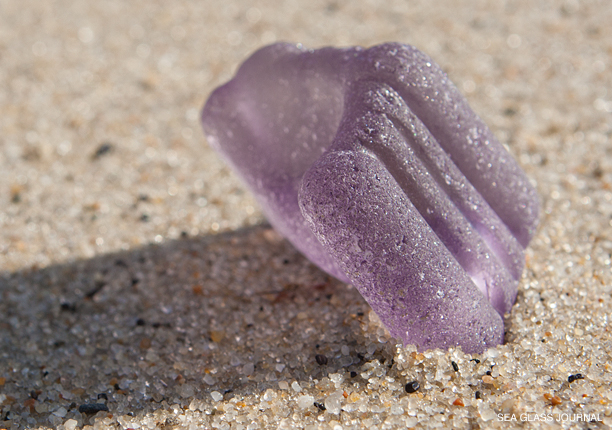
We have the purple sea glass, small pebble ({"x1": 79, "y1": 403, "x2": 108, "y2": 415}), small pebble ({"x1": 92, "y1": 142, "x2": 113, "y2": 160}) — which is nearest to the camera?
the purple sea glass

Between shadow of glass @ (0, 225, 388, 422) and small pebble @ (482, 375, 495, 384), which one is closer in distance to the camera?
small pebble @ (482, 375, 495, 384)

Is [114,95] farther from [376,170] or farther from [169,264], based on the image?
[376,170]

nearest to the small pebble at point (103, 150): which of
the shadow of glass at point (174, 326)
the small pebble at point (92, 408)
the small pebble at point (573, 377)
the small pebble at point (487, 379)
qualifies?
the shadow of glass at point (174, 326)

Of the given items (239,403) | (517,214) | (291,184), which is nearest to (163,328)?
(239,403)

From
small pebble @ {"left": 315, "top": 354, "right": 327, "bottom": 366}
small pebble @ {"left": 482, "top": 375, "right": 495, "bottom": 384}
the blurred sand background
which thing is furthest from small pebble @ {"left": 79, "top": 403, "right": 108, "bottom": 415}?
small pebble @ {"left": 482, "top": 375, "right": 495, "bottom": 384}

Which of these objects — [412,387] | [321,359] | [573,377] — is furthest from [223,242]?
[573,377]

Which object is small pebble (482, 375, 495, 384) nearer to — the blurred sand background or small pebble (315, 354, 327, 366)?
the blurred sand background

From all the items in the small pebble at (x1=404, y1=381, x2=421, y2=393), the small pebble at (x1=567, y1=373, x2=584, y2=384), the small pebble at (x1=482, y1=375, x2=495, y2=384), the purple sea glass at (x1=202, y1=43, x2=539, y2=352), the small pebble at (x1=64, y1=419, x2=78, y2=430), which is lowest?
the small pebble at (x1=64, y1=419, x2=78, y2=430)

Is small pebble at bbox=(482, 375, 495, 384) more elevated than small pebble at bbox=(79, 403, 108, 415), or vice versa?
small pebble at bbox=(482, 375, 495, 384)

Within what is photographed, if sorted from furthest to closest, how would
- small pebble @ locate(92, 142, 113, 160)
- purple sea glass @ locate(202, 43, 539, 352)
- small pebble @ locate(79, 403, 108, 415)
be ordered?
small pebble @ locate(92, 142, 113, 160) < small pebble @ locate(79, 403, 108, 415) < purple sea glass @ locate(202, 43, 539, 352)
